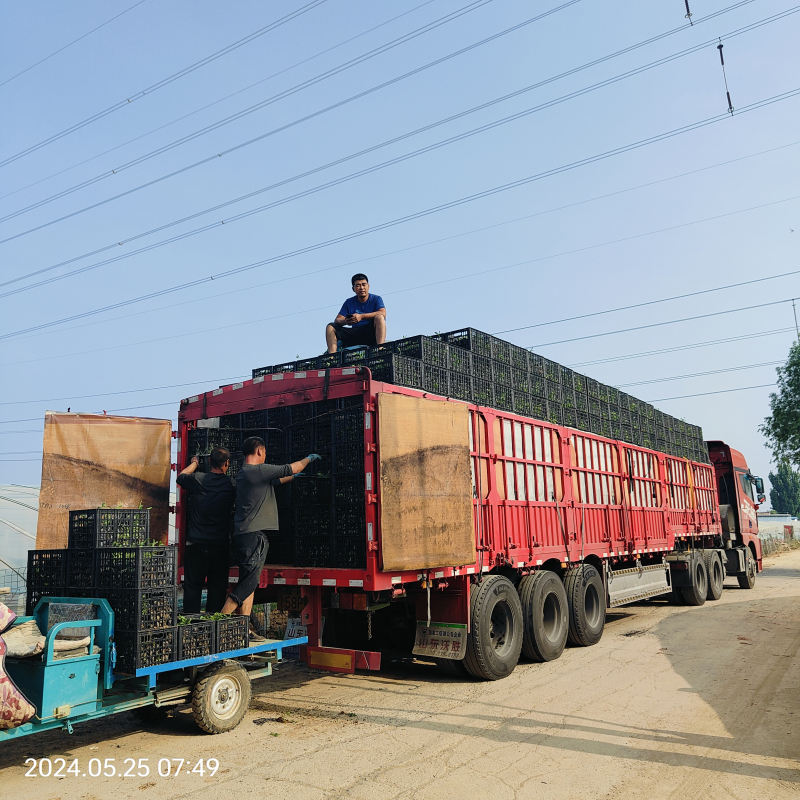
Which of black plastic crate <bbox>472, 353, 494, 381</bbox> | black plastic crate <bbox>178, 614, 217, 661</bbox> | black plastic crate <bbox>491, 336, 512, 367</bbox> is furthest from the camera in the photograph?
black plastic crate <bbox>491, 336, 512, 367</bbox>

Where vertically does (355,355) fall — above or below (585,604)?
above

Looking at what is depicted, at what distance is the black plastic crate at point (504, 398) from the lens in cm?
892

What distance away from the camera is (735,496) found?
1884 centimetres

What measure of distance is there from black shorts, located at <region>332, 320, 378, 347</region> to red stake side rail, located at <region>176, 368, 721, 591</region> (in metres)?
2.04

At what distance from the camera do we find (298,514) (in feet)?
23.6

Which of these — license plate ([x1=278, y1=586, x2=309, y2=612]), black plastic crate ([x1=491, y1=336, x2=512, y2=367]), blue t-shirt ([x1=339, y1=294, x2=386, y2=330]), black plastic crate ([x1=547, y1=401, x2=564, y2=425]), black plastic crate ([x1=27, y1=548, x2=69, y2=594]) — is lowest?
license plate ([x1=278, y1=586, x2=309, y2=612])

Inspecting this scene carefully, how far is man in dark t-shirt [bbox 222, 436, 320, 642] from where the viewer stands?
247 inches

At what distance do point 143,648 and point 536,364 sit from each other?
6990mm

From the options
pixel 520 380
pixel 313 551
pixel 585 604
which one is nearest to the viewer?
pixel 313 551

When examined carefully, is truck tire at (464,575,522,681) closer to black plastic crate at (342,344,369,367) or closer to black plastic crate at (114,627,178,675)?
black plastic crate at (342,344,369,367)

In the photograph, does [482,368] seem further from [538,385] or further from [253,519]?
[253,519]

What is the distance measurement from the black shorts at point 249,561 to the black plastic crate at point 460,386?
2.89m

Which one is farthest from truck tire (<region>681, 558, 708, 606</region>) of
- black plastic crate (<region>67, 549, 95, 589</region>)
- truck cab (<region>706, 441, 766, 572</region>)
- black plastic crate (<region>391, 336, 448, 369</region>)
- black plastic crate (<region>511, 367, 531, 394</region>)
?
black plastic crate (<region>67, 549, 95, 589</region>)

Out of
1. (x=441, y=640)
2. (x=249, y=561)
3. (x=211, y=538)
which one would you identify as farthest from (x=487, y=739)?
(x=211, y=538)
